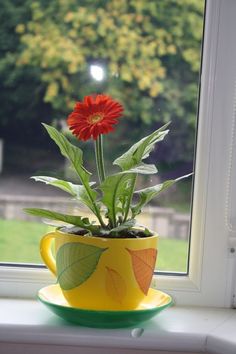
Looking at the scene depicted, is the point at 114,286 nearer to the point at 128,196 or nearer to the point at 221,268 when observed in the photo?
the point at 128,196

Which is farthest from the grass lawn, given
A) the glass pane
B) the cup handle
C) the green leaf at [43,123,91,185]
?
the green leaf at [43,123,91,185]

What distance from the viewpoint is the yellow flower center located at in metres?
0.87

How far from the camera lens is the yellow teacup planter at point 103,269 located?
85cm

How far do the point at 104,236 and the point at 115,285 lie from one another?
0.26 ft

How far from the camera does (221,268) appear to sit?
1040 mm

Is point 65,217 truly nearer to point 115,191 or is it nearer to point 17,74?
point 115,191

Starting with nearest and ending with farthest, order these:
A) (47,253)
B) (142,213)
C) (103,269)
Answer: (103,269)
(47,253)
(142,213)

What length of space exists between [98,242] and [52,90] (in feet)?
1.23

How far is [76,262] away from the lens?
0.86 metres

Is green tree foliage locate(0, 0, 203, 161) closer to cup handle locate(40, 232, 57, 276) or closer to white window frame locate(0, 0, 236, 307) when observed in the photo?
white window frame locate(0, 0, 236, 307)

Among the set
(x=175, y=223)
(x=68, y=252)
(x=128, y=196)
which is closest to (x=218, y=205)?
(x=175, y=223)

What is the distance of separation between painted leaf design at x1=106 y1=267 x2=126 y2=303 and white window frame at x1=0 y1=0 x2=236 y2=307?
20 centimetres

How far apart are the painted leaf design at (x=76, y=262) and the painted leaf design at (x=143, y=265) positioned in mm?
55

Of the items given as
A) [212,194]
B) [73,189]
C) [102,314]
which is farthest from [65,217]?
[212,194]
